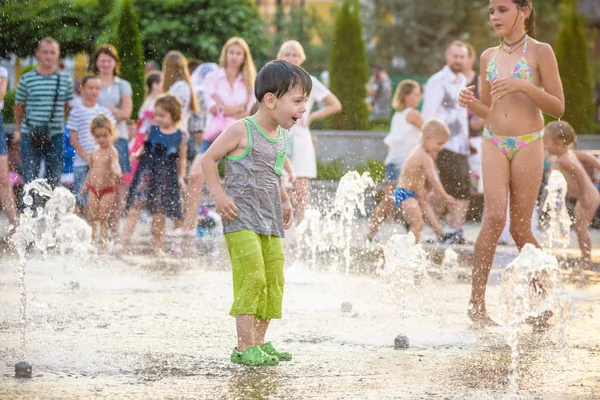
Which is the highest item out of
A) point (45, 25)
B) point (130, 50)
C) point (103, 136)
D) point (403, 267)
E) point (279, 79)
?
point (45, 25)

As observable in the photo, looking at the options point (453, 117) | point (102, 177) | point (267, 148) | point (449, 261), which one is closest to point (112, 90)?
point (102, 177)

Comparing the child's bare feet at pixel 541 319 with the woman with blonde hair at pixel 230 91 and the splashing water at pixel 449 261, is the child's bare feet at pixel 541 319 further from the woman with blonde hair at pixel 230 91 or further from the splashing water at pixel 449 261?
the woman with blonde hair at pixel 230 91

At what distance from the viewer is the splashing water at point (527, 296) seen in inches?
196

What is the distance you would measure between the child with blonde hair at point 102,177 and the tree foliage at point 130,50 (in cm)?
596

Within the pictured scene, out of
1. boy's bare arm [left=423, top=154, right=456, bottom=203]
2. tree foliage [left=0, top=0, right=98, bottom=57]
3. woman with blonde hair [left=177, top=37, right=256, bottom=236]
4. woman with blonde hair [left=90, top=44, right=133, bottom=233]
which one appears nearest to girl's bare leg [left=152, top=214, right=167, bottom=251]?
woman with blonde hair [left=177, top=37, right=256, bottom=236]

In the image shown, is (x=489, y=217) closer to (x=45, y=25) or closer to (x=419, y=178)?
(x=419, y=178)

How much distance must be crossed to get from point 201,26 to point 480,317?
15890mm

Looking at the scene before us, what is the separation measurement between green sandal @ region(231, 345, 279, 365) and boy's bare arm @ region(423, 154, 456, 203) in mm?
4763

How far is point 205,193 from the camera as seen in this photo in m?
12.6

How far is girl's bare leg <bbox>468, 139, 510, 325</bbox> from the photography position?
20.2ft

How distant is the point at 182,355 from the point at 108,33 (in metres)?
17.9

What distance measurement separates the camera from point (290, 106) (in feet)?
16.7

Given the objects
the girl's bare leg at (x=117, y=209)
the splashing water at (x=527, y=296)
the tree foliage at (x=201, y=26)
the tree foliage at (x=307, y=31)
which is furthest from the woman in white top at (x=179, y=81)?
the tree foliage at (x=307, y=31)

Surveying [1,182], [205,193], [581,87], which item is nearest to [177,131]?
[1,182]
